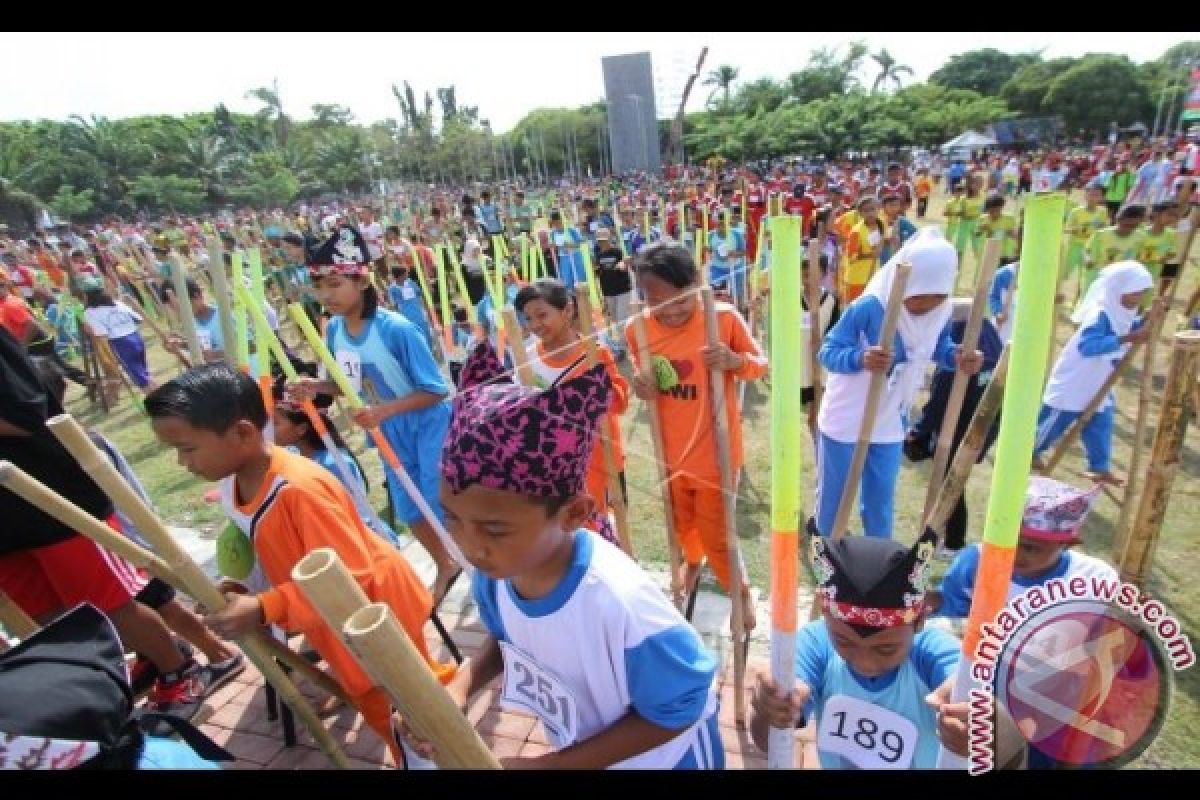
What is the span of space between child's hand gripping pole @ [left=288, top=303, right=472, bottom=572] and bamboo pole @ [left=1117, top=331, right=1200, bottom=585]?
291 cm

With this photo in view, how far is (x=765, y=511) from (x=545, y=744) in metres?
2.72

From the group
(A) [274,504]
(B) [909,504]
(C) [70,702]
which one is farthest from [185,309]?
(B) [909,504]

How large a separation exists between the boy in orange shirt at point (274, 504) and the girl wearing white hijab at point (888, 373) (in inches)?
86.0

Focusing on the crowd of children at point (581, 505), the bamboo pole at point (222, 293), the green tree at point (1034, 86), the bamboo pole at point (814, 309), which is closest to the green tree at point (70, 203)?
the crowd of children at point (581, 505)

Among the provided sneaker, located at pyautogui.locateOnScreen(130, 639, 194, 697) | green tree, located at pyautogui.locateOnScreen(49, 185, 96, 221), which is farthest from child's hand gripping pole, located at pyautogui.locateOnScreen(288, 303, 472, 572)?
green tree, located at pyautogui.locateOnScreen(49, 185, 96, 221)

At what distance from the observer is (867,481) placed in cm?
355

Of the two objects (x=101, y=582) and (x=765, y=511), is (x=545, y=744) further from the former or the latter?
(x=765, y=511)

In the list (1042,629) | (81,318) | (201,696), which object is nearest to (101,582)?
(201,696)

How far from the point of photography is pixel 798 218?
0.94 m

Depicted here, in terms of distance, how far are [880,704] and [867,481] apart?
1919 mm

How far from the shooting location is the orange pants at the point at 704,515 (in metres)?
3.28

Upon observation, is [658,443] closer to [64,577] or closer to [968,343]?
[968,343]

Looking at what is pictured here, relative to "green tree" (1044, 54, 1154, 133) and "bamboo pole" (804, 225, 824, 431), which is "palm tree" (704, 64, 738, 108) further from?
"bamboo pole" (804, 225, 824, 431)

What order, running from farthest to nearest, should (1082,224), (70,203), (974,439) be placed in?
(70,203) < (1082,224) < (974,439)
